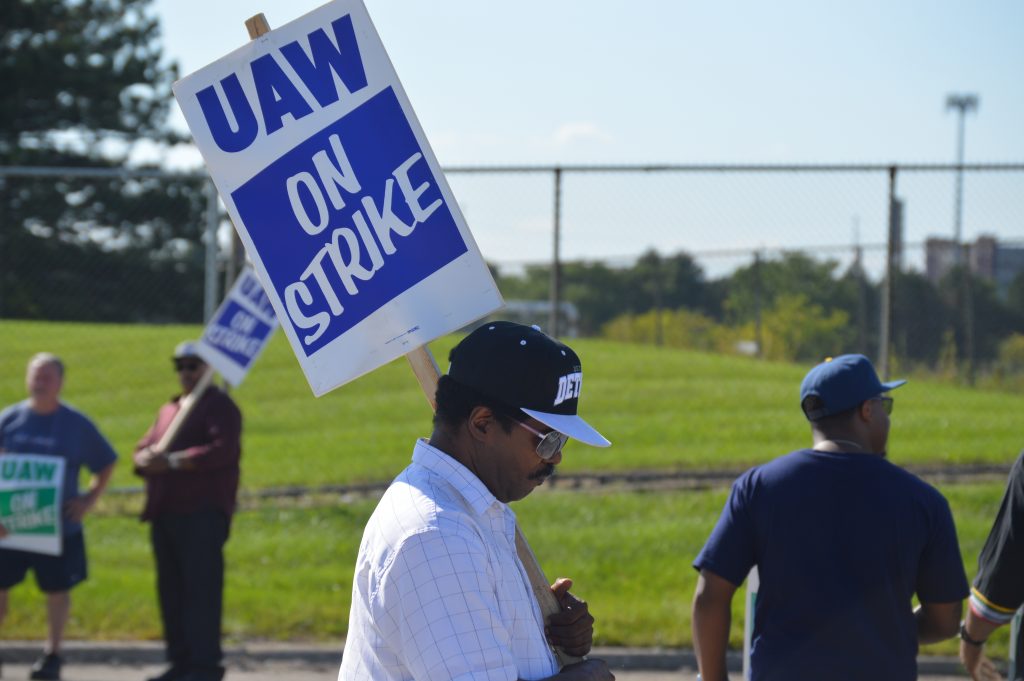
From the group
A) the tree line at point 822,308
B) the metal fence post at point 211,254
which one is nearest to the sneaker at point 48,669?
the metal fence post at point 211,254

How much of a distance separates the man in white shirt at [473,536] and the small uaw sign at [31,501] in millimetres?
6090

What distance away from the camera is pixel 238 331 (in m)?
8.38

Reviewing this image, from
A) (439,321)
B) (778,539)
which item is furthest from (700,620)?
(439,321)

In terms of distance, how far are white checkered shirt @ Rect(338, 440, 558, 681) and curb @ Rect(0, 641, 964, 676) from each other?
18.3 feet

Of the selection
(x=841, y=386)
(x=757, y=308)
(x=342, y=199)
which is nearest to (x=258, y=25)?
(x=342, y=199)

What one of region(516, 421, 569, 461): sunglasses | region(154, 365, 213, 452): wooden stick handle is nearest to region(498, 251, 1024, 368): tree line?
region(154, 365, 213, 452): wooden stick handle

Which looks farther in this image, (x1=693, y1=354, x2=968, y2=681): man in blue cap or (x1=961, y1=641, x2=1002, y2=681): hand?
(x1=961, y1=641, x2=1002, y2=681): hand

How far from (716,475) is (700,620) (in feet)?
22.5

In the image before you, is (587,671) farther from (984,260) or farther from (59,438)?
(984,260)

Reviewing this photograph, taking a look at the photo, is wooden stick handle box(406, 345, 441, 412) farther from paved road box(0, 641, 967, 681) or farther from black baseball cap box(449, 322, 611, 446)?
paved road box(0, 641, 967, 681)

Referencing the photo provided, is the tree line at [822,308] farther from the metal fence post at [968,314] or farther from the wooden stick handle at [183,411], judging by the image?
the wooden stick handle at [183,411]

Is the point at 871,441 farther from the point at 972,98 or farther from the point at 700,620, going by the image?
the point at 972,98

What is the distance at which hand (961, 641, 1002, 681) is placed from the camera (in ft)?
14.5

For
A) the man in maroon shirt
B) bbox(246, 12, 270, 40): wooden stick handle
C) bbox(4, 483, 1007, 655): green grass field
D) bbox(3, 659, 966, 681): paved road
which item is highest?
bbox(246, 12, 270, 40): wooden stick handle
